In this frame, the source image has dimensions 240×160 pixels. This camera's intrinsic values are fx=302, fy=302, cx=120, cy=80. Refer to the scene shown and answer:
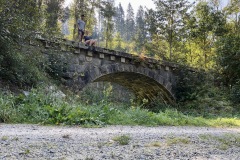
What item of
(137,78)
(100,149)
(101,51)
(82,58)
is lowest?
(100,149)

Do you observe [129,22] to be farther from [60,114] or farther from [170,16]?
[60,114]

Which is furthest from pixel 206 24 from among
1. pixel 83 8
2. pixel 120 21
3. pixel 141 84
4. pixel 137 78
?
pixel 120 21

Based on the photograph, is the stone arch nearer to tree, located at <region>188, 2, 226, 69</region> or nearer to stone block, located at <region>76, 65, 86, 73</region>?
stone block, located at <region>76, 65, 86, 73</region>

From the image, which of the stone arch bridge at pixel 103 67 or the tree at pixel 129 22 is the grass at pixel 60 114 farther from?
the tree at pixel 129 22

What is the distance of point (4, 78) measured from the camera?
8617 mm

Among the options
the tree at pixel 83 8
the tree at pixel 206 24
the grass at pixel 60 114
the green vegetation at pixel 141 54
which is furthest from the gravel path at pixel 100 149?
the tree at pixel 83 8

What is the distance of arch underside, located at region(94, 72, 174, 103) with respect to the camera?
16.1 m

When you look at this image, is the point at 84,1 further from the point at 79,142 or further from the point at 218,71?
the point at 79,142

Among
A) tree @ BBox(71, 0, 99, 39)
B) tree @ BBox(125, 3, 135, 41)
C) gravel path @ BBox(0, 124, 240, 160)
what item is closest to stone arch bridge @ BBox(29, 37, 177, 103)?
gravel path @ BBox(0, 124, 240, 160)

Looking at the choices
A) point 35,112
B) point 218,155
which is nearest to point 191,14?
point 35,112

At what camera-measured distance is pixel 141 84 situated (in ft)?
61.1

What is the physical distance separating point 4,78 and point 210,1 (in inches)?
865

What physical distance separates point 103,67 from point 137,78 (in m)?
3.60

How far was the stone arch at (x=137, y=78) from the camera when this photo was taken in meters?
13.6
